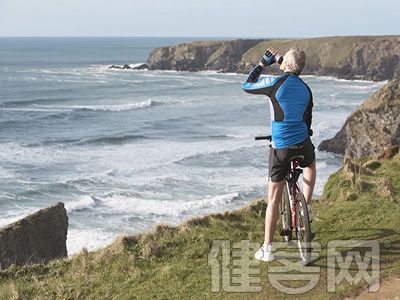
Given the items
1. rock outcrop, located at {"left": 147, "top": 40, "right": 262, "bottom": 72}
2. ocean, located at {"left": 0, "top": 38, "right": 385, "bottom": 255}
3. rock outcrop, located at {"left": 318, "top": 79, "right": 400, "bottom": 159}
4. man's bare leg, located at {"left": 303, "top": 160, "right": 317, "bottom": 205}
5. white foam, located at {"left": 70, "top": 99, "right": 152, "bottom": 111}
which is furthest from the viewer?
rock outcrop, located at {"left": 147, "top": 40, "right": 262, "bottom": 72}

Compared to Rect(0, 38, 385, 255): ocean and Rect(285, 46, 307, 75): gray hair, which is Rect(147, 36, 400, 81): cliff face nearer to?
Rect(0, 38, 385, 255): ocean

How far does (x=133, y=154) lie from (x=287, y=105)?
2770 cm

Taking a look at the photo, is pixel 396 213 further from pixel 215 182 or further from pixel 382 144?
pixel 382 144

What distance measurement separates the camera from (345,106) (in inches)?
2178

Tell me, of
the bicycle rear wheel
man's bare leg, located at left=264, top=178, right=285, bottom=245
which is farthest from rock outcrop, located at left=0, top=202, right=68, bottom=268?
the bicycle rear wheel

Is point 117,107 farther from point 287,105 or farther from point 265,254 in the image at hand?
point 287,105

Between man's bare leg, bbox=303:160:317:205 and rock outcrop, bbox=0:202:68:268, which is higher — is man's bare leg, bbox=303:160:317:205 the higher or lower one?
the higher one

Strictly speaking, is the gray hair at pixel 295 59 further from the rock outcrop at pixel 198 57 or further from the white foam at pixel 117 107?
the rock outcrop at pixel 198 57

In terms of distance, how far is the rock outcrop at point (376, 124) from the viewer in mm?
28031

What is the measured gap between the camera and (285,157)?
216 inches

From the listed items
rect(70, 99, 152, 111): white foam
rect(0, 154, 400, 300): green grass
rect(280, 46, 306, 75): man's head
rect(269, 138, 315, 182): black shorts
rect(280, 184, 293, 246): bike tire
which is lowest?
rect(70, 99, 152, 111): white foam

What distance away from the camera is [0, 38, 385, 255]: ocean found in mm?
20625

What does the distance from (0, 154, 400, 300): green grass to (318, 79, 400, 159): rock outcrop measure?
20635 mm

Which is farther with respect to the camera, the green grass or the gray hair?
the green grass
